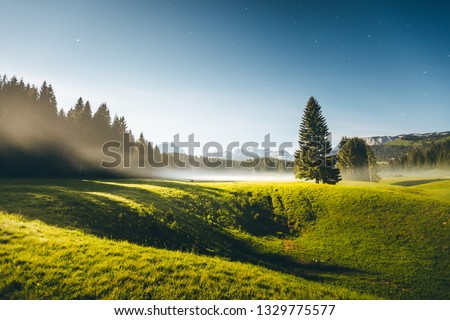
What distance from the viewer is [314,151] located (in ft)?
152

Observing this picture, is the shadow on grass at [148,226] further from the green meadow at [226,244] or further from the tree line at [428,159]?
the tree line at [428,159]

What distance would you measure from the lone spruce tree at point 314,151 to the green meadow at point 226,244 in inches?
353

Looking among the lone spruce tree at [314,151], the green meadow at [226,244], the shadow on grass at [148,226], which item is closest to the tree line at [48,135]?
the green meadow at [226,244]

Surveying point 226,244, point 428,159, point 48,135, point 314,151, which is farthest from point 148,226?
point 428,159

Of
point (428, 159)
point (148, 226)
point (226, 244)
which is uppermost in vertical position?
point (428, 159)

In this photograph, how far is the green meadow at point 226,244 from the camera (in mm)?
8242

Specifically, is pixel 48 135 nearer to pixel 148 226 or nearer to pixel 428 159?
pixel 148 226

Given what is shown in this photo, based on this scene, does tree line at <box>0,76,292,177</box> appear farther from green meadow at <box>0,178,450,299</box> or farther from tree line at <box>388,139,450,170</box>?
tree line at <box>388,139,450,170</box>

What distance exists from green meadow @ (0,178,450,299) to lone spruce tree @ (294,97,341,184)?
8967 millimetres

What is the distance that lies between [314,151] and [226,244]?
111 feet

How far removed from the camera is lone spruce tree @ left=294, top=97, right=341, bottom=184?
147 feet

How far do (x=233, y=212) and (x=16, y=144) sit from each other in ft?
175

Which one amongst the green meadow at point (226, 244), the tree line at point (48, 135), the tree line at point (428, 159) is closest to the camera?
the green meadow at point (226, 244)

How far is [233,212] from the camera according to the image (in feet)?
93.0
